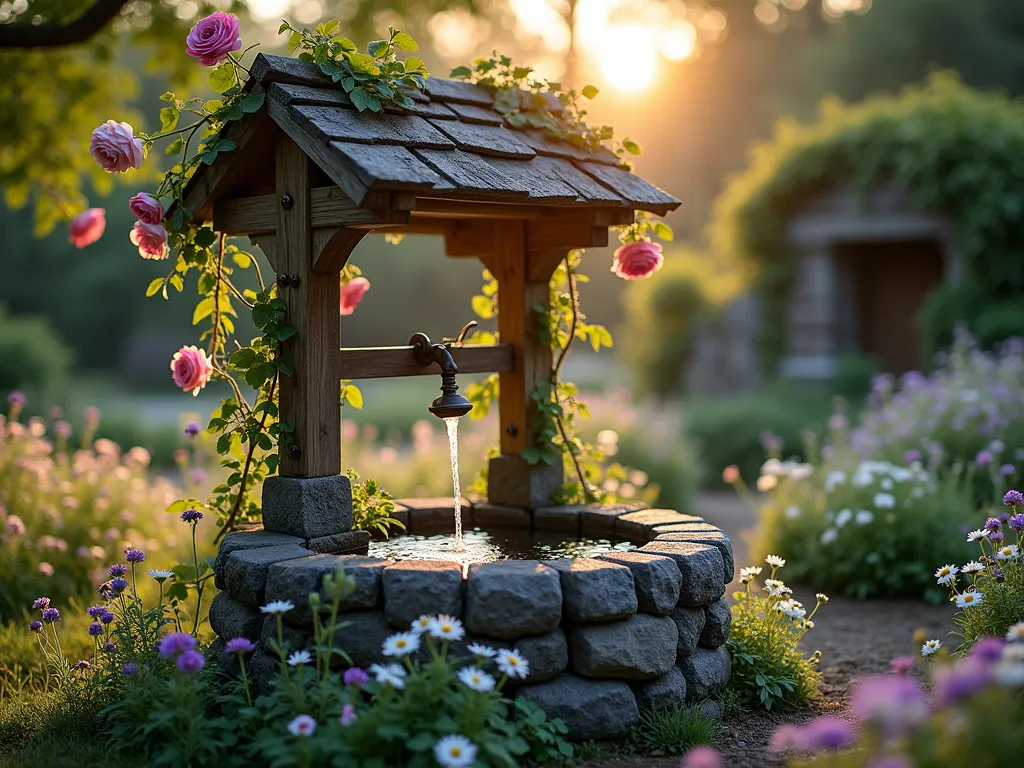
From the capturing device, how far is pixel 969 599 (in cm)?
358

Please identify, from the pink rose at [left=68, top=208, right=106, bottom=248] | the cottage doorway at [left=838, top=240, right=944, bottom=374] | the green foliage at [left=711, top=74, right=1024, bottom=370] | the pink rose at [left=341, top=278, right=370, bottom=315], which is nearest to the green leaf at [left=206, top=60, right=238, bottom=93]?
the pink rose at [left=341, top=278, right=370, bottom=315]

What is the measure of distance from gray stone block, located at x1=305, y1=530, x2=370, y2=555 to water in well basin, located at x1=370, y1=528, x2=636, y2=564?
0.30ft

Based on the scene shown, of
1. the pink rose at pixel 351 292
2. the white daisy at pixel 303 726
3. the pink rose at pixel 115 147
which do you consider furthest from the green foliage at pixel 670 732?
the pink rose at pixel 115 147

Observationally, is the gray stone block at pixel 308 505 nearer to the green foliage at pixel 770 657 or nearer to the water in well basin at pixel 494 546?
the water in well basin at pixel 494 546

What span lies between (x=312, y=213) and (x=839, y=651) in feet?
10.8

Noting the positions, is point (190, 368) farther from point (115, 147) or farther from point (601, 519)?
point (601, 519)

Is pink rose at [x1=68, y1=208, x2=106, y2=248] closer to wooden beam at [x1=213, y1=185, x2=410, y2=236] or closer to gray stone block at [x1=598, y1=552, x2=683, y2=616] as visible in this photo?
wooden beam at [x1=213, y1=185, x2=410, y2=236]

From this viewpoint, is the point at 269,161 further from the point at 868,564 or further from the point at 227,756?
the point at 868,564

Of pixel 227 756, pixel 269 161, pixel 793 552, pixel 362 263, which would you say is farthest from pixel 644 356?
pixel 362 263

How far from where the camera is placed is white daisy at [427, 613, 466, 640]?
3.00 m

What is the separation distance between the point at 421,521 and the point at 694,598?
4.84 feet

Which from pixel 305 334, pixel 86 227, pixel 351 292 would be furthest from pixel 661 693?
pixel 86 227

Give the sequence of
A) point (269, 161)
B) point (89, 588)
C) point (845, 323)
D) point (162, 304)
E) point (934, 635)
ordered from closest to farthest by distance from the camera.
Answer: point (269, 161), point (934, 635), point (89, 588), point (845, 323), point (162, 304)

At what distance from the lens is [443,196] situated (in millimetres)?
3523
